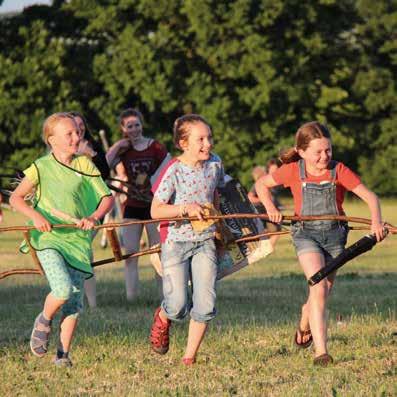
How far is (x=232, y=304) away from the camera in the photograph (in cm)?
1251

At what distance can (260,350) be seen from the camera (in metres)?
8.88

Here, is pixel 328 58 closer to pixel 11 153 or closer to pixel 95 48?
pixel 95 48

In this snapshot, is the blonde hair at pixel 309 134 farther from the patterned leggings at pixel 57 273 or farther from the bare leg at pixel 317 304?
the patterned leggings at pixel 57 273

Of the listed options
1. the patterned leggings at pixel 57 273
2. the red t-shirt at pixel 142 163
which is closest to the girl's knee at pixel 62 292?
the patterned leggings at pixel 57 273

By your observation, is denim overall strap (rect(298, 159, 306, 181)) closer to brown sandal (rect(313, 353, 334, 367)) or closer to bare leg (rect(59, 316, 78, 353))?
brown sandal (rect(313, 353, 334, 367))

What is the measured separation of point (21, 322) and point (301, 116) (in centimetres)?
4229

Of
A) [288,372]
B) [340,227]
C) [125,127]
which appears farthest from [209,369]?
[125,127]

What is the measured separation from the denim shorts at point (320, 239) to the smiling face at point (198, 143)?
0.77 m

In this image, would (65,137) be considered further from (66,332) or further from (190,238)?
(66,332)

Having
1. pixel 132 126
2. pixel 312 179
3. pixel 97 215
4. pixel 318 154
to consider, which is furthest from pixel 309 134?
pixel 132 126

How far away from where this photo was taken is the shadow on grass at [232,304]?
1058 cm

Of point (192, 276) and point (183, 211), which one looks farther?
point (192, 276)

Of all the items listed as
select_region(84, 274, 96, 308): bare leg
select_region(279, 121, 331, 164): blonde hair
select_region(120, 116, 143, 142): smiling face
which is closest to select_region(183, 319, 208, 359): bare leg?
select_region(279, 121, 331, 164): blonde hair

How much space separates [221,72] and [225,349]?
42.5m
